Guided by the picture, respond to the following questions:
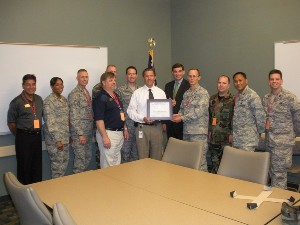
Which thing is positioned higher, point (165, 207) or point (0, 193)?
point (165, 207)

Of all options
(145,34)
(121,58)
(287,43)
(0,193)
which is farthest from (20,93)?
(287,43)

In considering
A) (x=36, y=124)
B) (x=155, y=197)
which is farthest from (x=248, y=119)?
(x=36, y=124)

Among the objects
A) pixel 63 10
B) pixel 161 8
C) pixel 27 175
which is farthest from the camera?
pixel 161 8

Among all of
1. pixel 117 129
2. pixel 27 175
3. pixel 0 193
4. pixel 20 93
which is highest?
pixel 20 93

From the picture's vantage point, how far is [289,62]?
4.55 metres

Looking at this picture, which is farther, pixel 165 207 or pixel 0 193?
pixel 0 193

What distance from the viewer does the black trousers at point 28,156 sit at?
13.0ft

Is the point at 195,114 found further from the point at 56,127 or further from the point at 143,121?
the point at 56,127

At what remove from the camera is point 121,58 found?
550 cm

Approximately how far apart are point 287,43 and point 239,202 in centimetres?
340

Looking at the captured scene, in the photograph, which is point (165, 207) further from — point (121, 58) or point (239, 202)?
point (121, 58)

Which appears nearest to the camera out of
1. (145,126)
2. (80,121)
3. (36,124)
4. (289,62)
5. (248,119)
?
(248,119)

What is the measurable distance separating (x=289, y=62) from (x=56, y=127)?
3446 mm

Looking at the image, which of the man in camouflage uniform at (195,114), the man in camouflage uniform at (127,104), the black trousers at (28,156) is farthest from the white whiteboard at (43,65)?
the man in camouflage uniform at (195,114)
